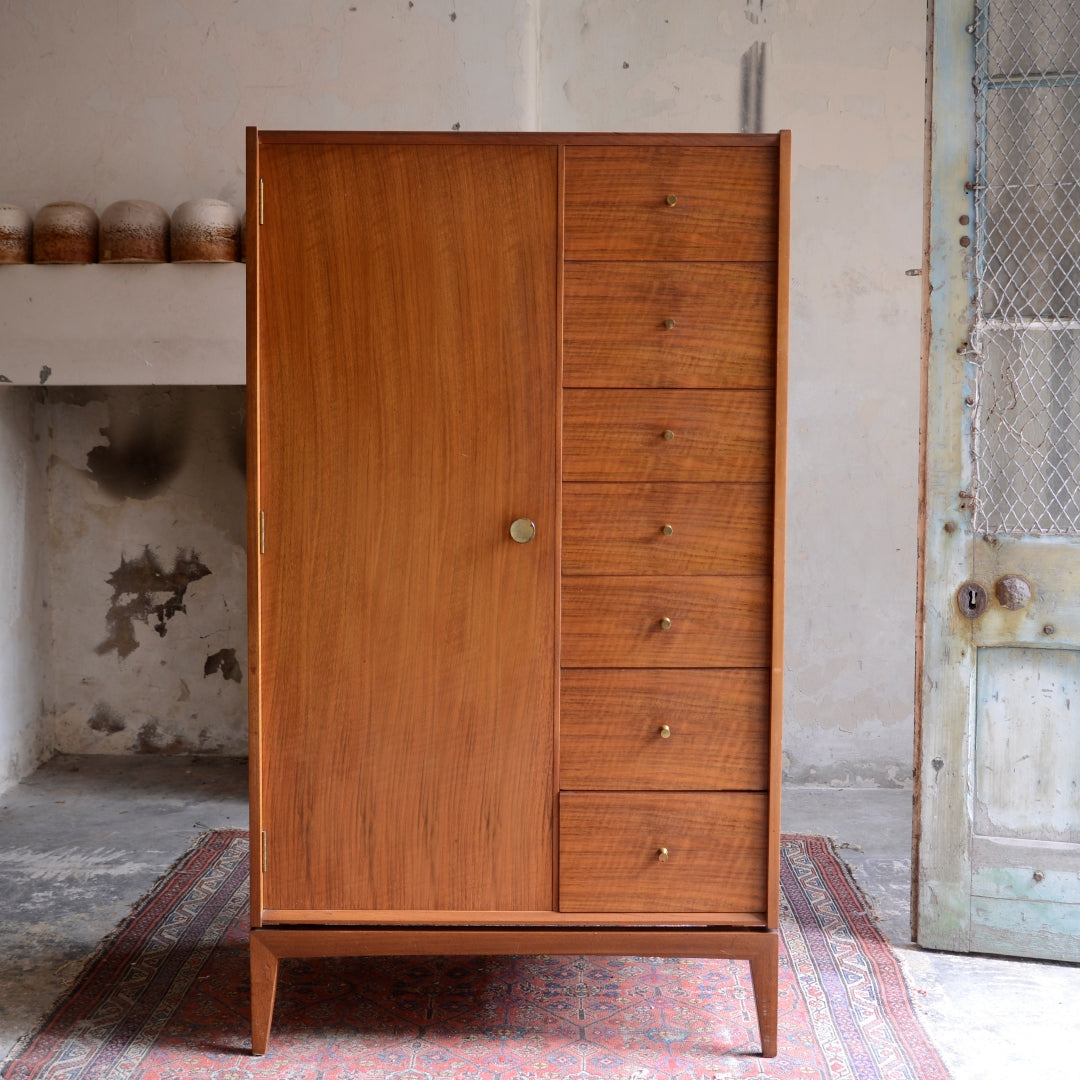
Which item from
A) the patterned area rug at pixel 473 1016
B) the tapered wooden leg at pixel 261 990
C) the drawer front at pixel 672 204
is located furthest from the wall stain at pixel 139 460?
the drawer front at pixel 672 204

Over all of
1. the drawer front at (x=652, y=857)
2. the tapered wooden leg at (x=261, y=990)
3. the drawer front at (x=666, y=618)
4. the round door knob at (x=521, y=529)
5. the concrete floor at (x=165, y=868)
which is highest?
the round door knob at (x=521, y=529)

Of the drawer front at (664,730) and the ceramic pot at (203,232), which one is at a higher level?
the ceramic pot at (203,232)

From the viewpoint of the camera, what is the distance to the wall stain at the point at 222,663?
154 inches

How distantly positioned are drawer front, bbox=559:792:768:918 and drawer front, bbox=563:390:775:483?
2.09 ft

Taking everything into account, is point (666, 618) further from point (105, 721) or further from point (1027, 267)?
point (105, 721)

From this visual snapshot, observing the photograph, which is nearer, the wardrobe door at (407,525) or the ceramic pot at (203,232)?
the wardrobe door at (407,525)

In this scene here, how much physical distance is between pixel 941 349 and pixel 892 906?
1.42 meters

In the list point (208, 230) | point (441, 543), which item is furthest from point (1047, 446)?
point (208, 230)

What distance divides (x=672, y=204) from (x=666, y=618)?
0.77m

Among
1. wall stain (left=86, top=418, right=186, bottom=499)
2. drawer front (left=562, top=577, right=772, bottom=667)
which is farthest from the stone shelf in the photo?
drawer front (left=562, top=577, right=772, bottom=667)

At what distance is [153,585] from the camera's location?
390 cm

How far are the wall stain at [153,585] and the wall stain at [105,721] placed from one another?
0.35 metres

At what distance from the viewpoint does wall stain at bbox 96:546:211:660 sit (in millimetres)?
3895

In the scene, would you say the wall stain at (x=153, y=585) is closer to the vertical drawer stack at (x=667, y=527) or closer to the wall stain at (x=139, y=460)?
the wall stain at (x=139, y=460)
